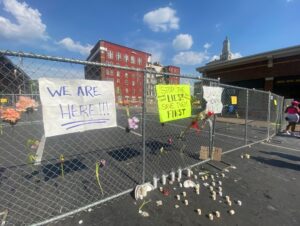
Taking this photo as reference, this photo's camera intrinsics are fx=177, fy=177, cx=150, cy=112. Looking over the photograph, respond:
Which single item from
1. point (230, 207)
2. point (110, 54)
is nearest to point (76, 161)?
point (230, 207)

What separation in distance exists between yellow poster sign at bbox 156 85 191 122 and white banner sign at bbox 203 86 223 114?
0.73 metres

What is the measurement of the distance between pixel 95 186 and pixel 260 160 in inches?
169

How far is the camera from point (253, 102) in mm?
15602

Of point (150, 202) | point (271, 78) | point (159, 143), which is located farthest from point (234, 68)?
point (150, 202)

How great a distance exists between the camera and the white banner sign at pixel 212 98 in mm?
4121

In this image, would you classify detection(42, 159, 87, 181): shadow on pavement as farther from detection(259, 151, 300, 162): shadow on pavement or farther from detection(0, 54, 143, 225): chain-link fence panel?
detection(259, 151, 300, 162): shadow on pavement

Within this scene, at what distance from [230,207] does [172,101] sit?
1.94m

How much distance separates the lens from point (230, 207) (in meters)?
2.71

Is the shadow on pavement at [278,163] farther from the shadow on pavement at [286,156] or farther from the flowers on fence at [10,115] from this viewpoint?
the flowers on fence at [10,115]

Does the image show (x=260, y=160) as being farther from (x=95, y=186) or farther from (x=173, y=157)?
(x=95, y=186)

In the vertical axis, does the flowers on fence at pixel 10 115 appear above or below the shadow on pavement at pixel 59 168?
above

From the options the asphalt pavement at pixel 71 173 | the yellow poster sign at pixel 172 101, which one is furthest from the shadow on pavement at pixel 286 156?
the yellow poster sign at pixel 172 101

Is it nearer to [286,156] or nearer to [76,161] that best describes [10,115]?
[76,161]

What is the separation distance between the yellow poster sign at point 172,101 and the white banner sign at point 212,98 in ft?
2.39
